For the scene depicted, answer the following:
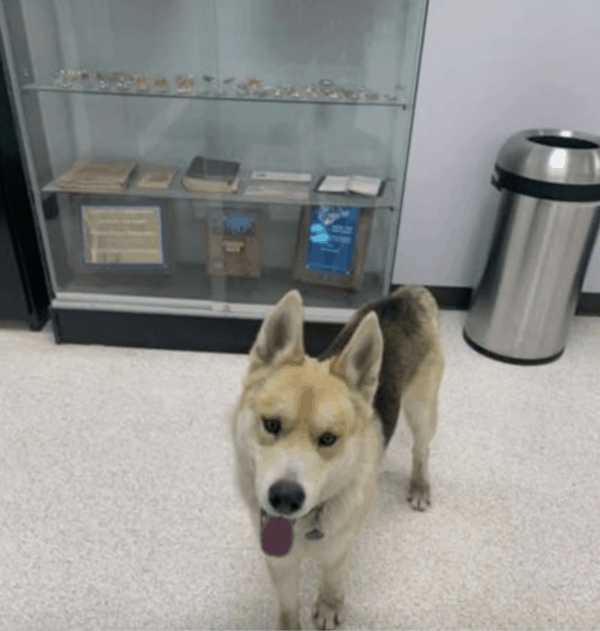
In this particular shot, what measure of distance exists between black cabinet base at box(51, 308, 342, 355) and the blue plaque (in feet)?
1.17

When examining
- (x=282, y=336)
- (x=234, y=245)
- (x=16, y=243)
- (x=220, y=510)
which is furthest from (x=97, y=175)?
(x=282, y=336)

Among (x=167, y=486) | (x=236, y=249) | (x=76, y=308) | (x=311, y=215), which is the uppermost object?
(x=311, y=215)

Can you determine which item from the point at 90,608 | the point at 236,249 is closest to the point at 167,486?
the point at 90,608

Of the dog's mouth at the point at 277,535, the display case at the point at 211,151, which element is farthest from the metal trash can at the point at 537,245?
the dog's mouth at the point at 277,535

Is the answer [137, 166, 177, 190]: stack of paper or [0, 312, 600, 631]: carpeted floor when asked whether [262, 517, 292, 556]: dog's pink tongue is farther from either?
[137, 166, 177, 190]: stack of paper

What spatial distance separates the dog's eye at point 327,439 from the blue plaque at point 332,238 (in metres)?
1.58

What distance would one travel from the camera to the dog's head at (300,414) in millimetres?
1044

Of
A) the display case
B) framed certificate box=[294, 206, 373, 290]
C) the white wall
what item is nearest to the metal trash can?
the white wall

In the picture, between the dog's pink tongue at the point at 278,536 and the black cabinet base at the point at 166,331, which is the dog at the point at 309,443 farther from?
the black cabinet base at the point at 166,331

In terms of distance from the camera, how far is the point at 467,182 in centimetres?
269

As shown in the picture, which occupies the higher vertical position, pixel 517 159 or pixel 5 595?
pixel 517 159

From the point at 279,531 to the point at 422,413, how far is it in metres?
0.63

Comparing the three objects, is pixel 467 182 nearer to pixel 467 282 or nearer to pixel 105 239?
pixel 467 282

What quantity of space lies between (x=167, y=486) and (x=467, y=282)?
1897 millimetres
